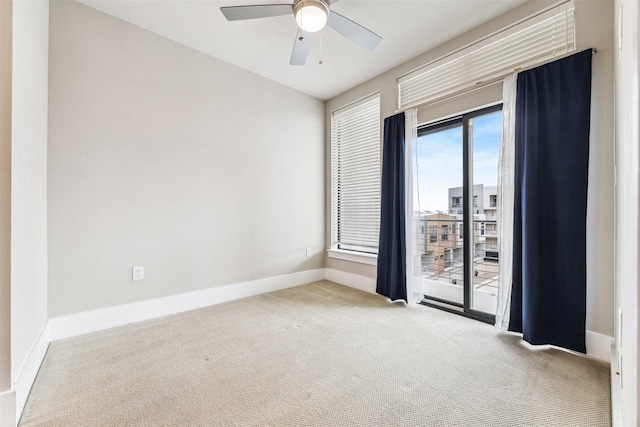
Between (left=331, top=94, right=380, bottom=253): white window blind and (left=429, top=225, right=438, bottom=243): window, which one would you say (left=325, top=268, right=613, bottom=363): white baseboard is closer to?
(left=331, top=94, right=380, bottom=253): white window blind

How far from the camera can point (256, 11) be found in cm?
198

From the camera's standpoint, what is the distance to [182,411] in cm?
141

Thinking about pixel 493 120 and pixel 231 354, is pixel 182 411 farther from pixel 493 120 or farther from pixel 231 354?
pixel 493 120

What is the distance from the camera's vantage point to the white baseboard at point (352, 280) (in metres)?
3.50

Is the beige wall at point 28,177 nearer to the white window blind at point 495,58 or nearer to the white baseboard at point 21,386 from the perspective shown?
the white baseboard at point 21,386

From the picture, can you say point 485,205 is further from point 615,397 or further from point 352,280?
point 352,280

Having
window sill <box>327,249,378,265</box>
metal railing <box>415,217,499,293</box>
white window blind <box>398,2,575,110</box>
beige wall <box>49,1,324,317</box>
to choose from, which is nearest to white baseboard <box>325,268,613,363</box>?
window sill <box>327,249,378,265</box>

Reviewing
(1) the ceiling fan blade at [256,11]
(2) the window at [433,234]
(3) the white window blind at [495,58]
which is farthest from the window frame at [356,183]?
(1) the ceiling fan blade at [256,11]

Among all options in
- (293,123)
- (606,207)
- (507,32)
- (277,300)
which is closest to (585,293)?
(606,207)

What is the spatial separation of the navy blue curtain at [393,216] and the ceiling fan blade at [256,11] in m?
1.62

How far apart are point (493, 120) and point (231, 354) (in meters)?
2.96

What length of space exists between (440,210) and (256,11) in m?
2.50

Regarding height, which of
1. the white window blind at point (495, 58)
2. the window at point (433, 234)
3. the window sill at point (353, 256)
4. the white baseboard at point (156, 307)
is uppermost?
the white window blind at point (495, 58)

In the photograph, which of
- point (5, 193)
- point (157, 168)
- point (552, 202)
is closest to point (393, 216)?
point (552, 202)
